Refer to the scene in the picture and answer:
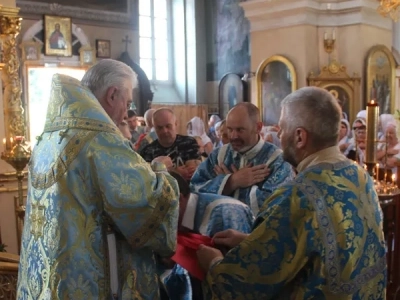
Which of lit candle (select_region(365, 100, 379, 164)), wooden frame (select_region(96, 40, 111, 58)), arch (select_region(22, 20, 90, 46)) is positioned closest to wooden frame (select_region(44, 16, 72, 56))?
arch (select_region(22, 20, 90, 46))

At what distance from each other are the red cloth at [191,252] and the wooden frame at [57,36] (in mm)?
10665

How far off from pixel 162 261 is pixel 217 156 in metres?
1.03

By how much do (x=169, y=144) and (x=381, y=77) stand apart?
9.67 m

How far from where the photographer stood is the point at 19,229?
5875 mm

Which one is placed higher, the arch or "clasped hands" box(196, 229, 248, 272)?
the arch

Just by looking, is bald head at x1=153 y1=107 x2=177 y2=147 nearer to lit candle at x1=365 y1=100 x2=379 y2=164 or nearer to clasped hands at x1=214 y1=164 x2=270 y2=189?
clasped hands at x1=214 y1=164 x2=270 y2=189

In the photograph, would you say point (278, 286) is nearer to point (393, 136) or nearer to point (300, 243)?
point (300, 243)

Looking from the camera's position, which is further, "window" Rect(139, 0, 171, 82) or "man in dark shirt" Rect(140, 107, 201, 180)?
"window" Rect(139, 0, 171, 82)

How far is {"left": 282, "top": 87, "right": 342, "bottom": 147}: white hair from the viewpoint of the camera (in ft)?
6.17

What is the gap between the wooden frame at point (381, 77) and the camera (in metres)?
12.3

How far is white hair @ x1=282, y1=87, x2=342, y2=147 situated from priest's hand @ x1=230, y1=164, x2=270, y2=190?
43.1 inches

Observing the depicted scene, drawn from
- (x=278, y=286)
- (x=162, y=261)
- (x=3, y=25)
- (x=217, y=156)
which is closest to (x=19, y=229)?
(x=3, y=25)

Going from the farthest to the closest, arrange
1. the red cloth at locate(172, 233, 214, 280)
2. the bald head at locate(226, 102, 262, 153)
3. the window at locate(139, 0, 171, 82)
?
the window at locate(139, 0, 171, 82) < the bald head at locate(226, 102, 262, 153) < the red cloth at locate(172, 233, 214, 280)

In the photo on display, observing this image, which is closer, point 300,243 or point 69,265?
point 300,243
